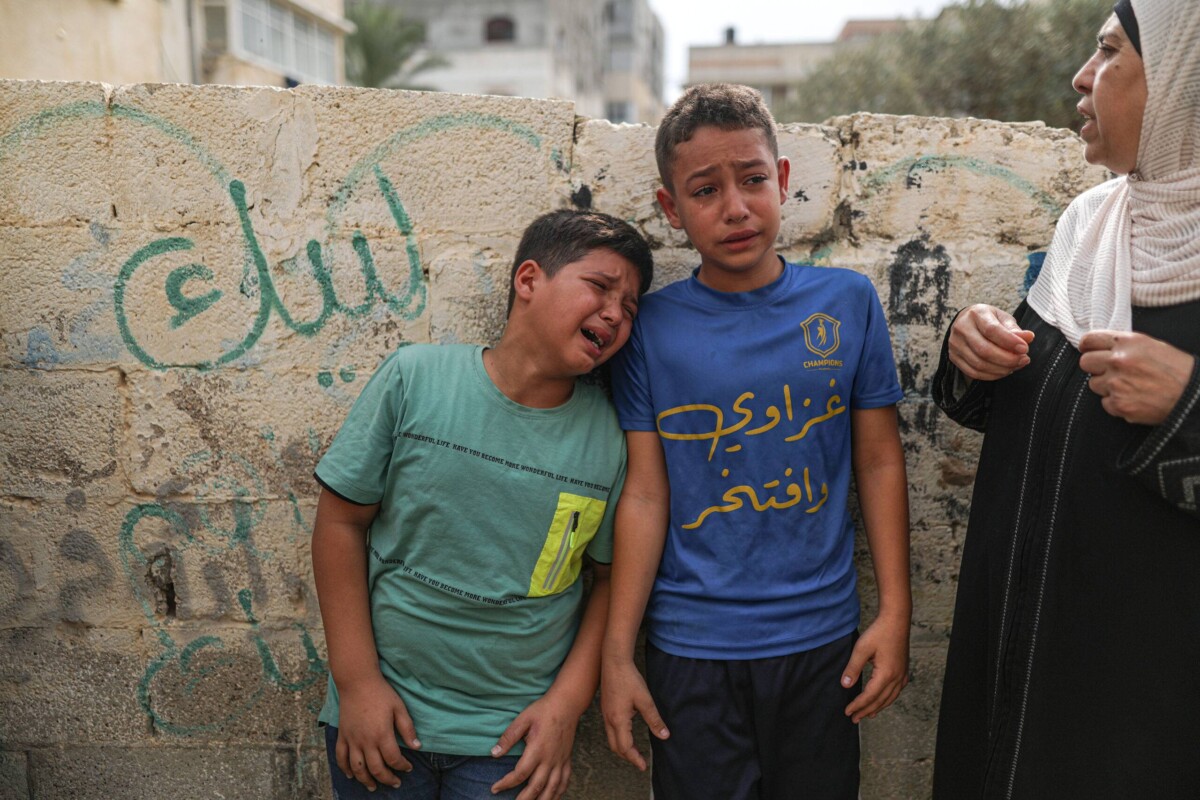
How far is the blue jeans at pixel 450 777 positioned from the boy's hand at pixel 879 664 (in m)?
0.71

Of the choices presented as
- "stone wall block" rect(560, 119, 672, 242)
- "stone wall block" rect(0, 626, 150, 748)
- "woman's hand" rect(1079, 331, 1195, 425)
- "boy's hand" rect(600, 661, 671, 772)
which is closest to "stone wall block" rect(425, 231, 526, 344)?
"stone wall block" rect(560, 119, 672, 242)

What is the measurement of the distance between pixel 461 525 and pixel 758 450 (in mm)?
624

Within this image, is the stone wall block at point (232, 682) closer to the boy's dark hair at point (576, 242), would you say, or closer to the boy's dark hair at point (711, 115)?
the boy's dark hair at point (576, 242)

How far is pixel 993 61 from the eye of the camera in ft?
31.4

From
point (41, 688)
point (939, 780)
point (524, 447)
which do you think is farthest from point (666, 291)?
point (41, 688)

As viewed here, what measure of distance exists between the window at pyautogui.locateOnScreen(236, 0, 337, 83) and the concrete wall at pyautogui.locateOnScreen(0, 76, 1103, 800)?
11862 millimetres

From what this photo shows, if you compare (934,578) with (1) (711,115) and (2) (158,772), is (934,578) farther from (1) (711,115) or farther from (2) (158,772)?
(2) (158,772)

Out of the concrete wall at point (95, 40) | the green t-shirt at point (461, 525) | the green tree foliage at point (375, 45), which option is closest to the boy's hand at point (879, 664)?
the green t-shirt at point (461, 525)

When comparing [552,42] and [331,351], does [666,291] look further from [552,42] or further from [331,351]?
[552,42]

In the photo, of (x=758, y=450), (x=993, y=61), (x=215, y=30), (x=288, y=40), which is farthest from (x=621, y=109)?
(x=758, y=450)

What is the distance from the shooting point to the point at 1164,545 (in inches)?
56.0

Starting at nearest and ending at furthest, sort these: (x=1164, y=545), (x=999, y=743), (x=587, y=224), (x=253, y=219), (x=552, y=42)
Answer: (x=1164, y=545) → (x=999, y=743) → (x=587, y=224) → (x=253, y=219) → (x=552, y=42)

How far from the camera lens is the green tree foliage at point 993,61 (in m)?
8.80

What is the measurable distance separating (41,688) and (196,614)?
445 mm
